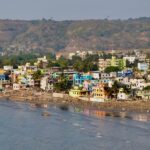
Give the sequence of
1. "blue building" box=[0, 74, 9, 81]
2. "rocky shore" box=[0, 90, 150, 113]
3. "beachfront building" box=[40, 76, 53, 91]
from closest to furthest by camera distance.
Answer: "rocky shore" box=[0, 90, 150, 113], "beachfront building" box=[40, 76, 53, 91], "blue building" box=[0, 74, 9, 81]

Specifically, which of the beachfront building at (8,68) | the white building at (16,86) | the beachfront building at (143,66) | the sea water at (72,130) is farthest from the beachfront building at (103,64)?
the sea water at (72,130)

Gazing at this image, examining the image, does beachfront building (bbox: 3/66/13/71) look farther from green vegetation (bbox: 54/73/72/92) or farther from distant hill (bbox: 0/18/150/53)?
distant hill (bbox: 0/18/150/53)

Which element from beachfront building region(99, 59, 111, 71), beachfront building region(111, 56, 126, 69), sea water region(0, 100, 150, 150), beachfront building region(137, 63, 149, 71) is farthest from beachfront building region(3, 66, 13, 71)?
sea water region(0, 100, 150, 150)

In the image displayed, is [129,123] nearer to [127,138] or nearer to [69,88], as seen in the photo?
[127,138]

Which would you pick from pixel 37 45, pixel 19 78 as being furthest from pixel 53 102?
pixel 37 45

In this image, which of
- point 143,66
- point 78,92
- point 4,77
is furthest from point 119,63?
point 78,92

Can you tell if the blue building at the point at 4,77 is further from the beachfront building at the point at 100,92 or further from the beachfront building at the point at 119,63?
the beachfront building at the point at 100,92
